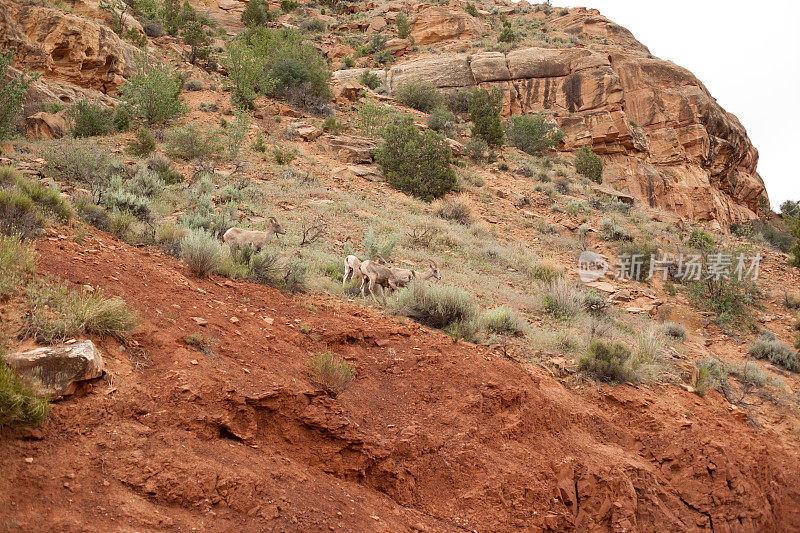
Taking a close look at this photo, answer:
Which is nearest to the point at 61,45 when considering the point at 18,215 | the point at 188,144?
the point at 188,144

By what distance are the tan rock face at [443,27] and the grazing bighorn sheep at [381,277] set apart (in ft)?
116

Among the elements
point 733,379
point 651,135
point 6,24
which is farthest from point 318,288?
point 651,135

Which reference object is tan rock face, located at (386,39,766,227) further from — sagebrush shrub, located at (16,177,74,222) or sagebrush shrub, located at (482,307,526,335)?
sagebrush shrub, located at (16,177,74,222)

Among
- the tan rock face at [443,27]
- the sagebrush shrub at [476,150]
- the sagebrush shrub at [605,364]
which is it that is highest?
the tan rock face at [443,27]

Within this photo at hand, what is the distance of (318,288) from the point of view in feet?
23.1

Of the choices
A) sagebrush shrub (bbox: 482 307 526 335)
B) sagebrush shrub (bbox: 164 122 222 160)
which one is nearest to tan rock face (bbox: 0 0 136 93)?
sagebrush shrub (bbox: 164 122 222 160)

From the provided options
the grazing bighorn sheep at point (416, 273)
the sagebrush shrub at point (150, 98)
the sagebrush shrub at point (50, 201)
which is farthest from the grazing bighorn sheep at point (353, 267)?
the sagebrush shrub at point (150, 98)

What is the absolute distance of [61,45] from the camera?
16312 millimetres

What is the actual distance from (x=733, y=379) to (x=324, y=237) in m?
8.69

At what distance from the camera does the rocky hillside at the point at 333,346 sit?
10.0 feet

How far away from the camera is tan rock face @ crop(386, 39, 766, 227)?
31344 mm

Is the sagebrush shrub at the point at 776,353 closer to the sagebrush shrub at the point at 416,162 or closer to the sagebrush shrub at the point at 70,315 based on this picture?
the sagebrush shrub at the point at 416,162

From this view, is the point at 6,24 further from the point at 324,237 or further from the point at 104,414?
the point at 104,414

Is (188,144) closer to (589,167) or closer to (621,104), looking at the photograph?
(589,167)
